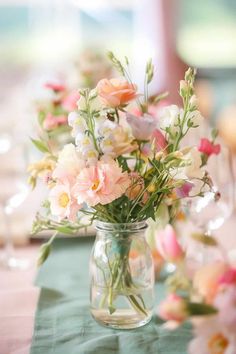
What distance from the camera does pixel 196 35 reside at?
4582 mm

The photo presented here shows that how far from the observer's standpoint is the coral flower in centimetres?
93

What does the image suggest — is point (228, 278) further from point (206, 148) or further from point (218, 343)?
point (206, 148)

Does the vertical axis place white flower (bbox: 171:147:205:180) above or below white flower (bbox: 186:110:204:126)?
below

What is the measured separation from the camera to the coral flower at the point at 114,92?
0.93 m

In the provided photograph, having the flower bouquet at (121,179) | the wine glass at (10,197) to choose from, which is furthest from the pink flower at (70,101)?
the flower bouquet at (121,179)

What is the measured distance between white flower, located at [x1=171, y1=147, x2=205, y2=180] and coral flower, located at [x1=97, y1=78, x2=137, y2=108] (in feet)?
0.41

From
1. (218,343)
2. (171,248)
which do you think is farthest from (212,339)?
(171,248)

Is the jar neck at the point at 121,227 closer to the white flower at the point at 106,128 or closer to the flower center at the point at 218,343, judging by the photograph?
the white flower at the point at 106,128

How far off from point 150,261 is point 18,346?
25 cm

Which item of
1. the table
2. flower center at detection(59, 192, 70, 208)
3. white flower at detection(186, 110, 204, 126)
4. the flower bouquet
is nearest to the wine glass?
the table

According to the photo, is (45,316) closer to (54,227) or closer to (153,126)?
(54,227)

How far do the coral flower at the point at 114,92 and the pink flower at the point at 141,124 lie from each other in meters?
0.03

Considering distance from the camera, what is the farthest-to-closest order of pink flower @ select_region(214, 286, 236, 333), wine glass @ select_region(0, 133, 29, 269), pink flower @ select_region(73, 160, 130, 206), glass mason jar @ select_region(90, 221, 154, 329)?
wine glass @ select_region(0, 133, 29, 269), glass mason jar @ select_region(90, 221, 154, 329), pink flower @ select_region(73, 160, 130, 206), pink flower @ select_region(214, 286, 236, 333)

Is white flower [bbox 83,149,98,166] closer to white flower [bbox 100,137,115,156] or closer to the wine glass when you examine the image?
white flower [bbox 100,137,115,156]
